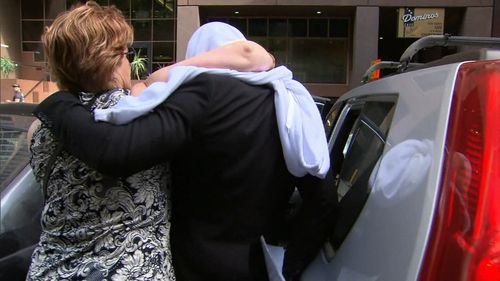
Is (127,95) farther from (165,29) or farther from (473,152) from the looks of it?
(165,29)

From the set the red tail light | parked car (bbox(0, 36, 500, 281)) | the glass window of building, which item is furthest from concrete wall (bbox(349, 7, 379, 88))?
the red tail light

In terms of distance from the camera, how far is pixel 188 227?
1.74m

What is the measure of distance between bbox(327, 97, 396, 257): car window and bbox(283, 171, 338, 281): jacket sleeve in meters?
0.04

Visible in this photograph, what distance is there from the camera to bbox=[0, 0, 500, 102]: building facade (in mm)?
22422

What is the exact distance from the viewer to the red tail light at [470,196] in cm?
119

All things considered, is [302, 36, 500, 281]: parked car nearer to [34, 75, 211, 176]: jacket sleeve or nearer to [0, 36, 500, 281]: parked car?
[0, 36, 500, 281]: parked car

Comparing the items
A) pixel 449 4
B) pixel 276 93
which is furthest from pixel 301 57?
pixel 276 93

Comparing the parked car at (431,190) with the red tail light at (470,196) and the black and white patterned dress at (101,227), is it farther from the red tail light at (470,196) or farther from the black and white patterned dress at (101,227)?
the black and white patterned dress at (101,227)

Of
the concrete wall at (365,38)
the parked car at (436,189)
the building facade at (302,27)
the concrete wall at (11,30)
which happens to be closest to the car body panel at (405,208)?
the parked car at (436,189)

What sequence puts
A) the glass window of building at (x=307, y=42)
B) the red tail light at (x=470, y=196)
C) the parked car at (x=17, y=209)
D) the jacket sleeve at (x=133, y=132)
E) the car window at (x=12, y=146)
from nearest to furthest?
the red tail light at (x=470, y=196) → the jacket sleeve at (x=133, y=132) → the parked car at (x=17, y=209) → the car window at (x=12, y=146) → the glass window of building at (x=307, y=42)

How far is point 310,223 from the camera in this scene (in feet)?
5.84

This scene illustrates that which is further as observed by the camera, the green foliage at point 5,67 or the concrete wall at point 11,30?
the concrete wall at point 11,30

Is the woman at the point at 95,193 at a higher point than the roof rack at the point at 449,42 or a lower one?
lower

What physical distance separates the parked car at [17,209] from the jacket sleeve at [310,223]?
1167 mm
